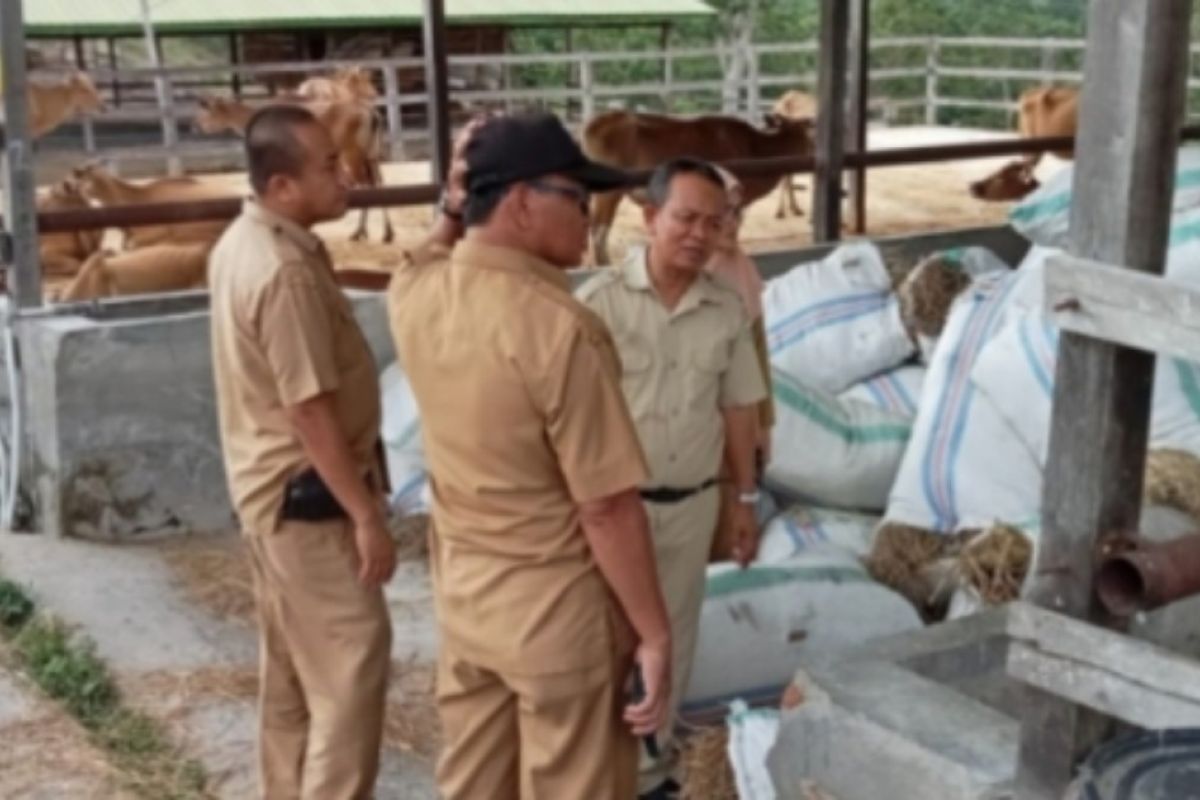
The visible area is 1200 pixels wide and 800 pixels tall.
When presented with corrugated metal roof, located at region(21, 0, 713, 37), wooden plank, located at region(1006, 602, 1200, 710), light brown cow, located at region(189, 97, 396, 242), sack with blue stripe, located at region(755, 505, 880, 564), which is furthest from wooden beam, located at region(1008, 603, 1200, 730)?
corrugated metal roof, located at region(21, 0, 713, 37)

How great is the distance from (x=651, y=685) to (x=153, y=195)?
710 centimetres

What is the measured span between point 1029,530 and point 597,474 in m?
2.22

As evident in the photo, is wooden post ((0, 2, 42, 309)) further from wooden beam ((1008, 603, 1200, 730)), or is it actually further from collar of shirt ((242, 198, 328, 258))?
wooden beam ((1008, 603, 1200, 730))

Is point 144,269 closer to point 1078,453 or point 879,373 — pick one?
point 879,373

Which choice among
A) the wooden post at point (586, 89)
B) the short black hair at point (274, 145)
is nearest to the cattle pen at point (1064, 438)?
the short black hair at point (274, 145)

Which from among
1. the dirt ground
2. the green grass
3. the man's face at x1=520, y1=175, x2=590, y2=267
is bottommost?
the green grass

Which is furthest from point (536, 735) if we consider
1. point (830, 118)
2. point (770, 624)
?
point (830, 118)

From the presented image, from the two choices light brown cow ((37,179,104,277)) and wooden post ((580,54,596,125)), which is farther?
wooden post ((580,54,596,125))

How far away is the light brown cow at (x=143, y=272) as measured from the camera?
7.07 meters

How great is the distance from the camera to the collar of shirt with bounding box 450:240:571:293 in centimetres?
245

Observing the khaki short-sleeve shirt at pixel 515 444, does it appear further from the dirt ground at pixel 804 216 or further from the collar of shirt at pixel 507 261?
the dirt ground at pixel 804 216

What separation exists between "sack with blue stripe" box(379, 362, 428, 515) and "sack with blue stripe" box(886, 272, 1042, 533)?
60.3 inches

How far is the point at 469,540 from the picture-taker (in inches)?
102

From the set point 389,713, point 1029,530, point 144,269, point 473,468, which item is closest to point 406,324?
point 473,468
